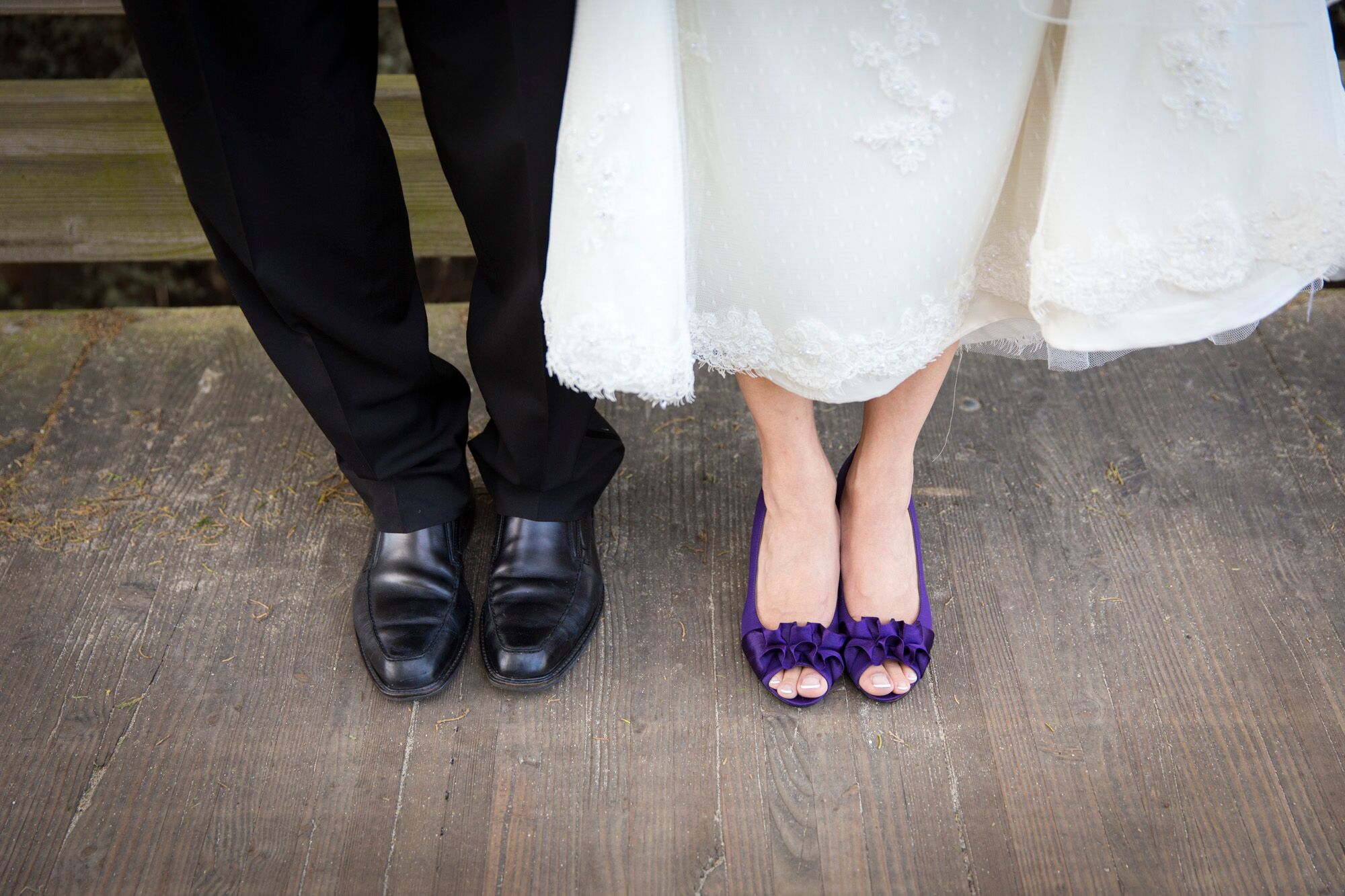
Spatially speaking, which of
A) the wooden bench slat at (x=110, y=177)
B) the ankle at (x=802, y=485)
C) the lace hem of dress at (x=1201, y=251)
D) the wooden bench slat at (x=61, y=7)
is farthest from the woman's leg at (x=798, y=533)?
the wooden bench slat at (x=61, y=7)

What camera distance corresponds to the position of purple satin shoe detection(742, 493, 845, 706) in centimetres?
120

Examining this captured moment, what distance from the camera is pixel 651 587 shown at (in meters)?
1.37

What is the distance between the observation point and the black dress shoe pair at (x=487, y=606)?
1.21 metres

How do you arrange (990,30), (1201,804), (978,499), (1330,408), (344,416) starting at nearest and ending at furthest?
(990,30) < (1201,804) < (344,416) < (978,499) < (1330,408)

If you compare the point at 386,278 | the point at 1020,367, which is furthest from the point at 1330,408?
the point at 386,278

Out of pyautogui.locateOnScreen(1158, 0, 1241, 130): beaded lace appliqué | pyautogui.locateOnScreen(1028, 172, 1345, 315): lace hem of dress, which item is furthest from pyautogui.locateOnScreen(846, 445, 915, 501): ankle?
pyautogui.locateOnScreen(1158, 0, 1241, 130): beaded lace appliqué

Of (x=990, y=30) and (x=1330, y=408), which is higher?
(x=990, y=30)

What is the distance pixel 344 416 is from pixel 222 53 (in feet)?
1.47

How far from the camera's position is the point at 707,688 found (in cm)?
123

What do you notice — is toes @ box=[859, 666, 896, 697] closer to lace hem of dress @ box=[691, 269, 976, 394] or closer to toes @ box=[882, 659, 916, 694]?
toes @ box=[882, 659, 916, 694]

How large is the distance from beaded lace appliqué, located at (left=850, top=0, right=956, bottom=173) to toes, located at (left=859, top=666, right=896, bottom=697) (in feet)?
2.10

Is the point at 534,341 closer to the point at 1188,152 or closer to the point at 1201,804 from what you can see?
the point at 1188,152

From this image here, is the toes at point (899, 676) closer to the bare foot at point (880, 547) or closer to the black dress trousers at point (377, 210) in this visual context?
the bare foot at point (880, 547)

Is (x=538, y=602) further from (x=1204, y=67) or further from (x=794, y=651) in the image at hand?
(x=1204, y=67)
